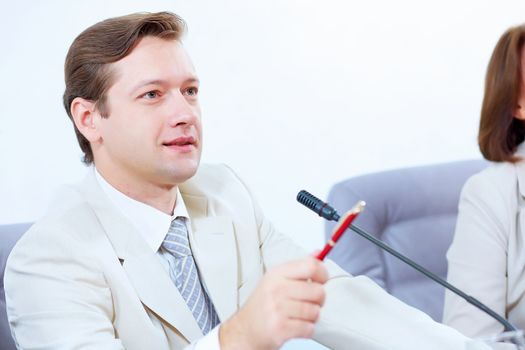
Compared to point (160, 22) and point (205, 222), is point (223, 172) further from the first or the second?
point (160, 22)

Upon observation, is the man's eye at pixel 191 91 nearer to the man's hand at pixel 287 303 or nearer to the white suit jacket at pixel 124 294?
the white suit jacket at pixel 124 294

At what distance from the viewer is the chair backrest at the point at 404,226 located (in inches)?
81.2

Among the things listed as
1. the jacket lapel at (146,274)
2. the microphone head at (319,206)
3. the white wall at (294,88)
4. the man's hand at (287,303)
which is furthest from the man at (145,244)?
the white wall at (294,88)

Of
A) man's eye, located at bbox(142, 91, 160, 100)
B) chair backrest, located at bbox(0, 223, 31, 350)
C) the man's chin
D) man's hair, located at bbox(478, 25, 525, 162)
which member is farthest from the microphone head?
man's hair, located at bbox(478, 25, 525, 162)

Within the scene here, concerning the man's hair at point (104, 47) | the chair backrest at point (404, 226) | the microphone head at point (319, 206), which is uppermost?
the man's hair at point (104, 47)

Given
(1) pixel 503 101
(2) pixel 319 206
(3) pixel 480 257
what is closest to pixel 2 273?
(2) pixel 319 206

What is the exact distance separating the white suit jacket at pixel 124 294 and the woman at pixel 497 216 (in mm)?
464

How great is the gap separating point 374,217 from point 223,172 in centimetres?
53

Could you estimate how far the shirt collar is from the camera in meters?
1.49

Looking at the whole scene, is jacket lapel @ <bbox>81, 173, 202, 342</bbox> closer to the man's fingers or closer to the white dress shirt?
the white dress shirt

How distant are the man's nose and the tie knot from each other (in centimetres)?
21

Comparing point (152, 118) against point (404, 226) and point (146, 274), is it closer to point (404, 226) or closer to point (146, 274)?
point (146, 274)

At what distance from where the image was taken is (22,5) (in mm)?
1936

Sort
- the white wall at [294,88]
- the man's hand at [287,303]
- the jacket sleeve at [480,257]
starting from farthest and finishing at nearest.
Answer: the white wall at [294,88] → the jacket sleeve at [480,257] → the man's hand at [287,303]
